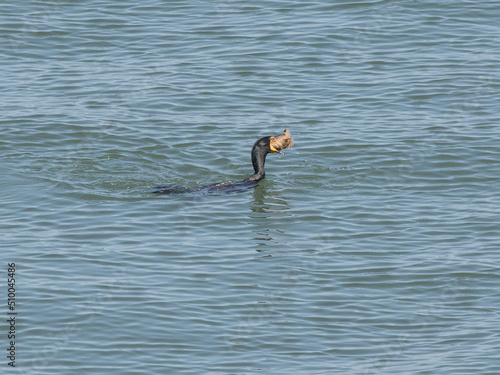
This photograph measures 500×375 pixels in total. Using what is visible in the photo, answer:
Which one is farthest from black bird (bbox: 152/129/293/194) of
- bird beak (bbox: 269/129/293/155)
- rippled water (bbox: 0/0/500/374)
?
rippled water (bbox: 0/0/500/374)

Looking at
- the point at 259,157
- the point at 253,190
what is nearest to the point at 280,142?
the point at 259,157

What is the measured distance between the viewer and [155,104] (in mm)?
17578

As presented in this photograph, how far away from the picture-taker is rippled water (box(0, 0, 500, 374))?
946 centimetres

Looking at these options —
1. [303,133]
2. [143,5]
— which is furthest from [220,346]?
[143,5]

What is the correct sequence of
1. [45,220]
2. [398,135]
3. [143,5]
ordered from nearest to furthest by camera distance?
[45,220]
[398,135]
[143,5]

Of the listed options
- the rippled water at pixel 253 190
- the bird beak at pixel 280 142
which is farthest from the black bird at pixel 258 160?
the rippled water at pixel 253 190

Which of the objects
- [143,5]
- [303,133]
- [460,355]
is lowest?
[460,355]

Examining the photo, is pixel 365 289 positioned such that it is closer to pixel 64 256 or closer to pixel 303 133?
pixel 64 256

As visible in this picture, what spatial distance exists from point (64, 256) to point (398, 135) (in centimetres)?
703

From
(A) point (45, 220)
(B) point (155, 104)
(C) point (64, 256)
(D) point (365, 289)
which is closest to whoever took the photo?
(D) point (365, 289)

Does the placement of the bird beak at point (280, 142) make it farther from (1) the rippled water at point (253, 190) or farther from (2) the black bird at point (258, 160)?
(1) the rippled water at point (253, 190)

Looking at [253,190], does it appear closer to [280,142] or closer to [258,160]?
[258,160]

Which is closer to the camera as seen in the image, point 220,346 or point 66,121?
point 220,346

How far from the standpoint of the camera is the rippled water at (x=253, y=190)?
9.46 m
